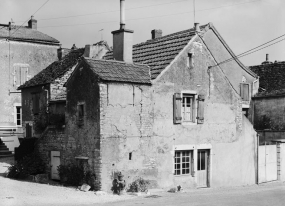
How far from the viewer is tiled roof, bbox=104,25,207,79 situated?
72.3 feet

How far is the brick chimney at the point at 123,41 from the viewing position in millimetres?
22008

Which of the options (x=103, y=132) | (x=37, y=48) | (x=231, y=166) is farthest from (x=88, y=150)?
(x=37, y=48)

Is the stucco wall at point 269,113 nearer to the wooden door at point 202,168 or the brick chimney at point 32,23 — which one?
the wooden door at point 202,168

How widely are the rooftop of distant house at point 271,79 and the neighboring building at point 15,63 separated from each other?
60.5ft

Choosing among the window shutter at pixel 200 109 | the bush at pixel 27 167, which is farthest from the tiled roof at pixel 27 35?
the window shutter at pixel 200 109

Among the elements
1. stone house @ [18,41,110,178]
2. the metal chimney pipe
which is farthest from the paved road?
the metal chimney pipe

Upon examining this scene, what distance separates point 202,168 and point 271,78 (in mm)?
15813

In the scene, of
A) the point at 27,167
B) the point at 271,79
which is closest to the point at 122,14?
the point at 27,167

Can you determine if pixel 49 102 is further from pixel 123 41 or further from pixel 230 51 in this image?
pixel 230 51

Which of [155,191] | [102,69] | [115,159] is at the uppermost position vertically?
[102,69]

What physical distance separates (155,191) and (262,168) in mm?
7962

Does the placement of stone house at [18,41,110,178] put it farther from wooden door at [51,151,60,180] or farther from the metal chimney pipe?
the metal chimney pipe

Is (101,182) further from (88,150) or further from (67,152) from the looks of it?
(67,152)

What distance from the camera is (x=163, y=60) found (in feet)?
73.2
